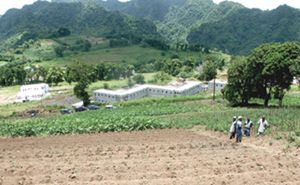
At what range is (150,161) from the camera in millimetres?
20000

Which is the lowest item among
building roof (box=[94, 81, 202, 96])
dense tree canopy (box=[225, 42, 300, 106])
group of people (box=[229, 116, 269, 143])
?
building roof (box=[94, 81, 202, 96])

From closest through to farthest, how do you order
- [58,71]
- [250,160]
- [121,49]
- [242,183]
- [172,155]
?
[242,183] < [250,160] < [172,155] < [58,71] < [121,49]

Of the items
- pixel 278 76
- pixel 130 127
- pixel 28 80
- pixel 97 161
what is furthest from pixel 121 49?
pixel 97 161

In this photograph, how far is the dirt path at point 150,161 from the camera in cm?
1736

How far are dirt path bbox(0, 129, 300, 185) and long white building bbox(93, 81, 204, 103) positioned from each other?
6084 cm

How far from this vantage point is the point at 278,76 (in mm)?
46250

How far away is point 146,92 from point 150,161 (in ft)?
246

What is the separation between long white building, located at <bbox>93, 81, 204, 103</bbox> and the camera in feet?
289

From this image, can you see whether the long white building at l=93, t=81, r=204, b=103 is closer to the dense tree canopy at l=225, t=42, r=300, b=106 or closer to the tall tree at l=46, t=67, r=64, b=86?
the tall tree at l=46, t=67, r=64, b=86

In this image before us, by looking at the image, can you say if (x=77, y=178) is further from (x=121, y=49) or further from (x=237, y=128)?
(x=121, y=49)

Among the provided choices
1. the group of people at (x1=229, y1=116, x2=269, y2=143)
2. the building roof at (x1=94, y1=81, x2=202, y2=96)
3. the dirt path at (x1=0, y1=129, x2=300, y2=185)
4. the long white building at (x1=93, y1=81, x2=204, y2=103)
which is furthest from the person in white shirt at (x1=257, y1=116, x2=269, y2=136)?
the building roof at (x1=94, y1=81, x2=202, y2=96)

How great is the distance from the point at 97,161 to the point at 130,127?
10.8 metres

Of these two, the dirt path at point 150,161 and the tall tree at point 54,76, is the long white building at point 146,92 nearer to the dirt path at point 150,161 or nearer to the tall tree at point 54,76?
the tall tree at point 54,76

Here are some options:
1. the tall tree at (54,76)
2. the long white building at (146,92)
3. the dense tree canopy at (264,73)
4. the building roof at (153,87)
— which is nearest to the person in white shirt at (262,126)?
the dense tree canopy at (264,73)
